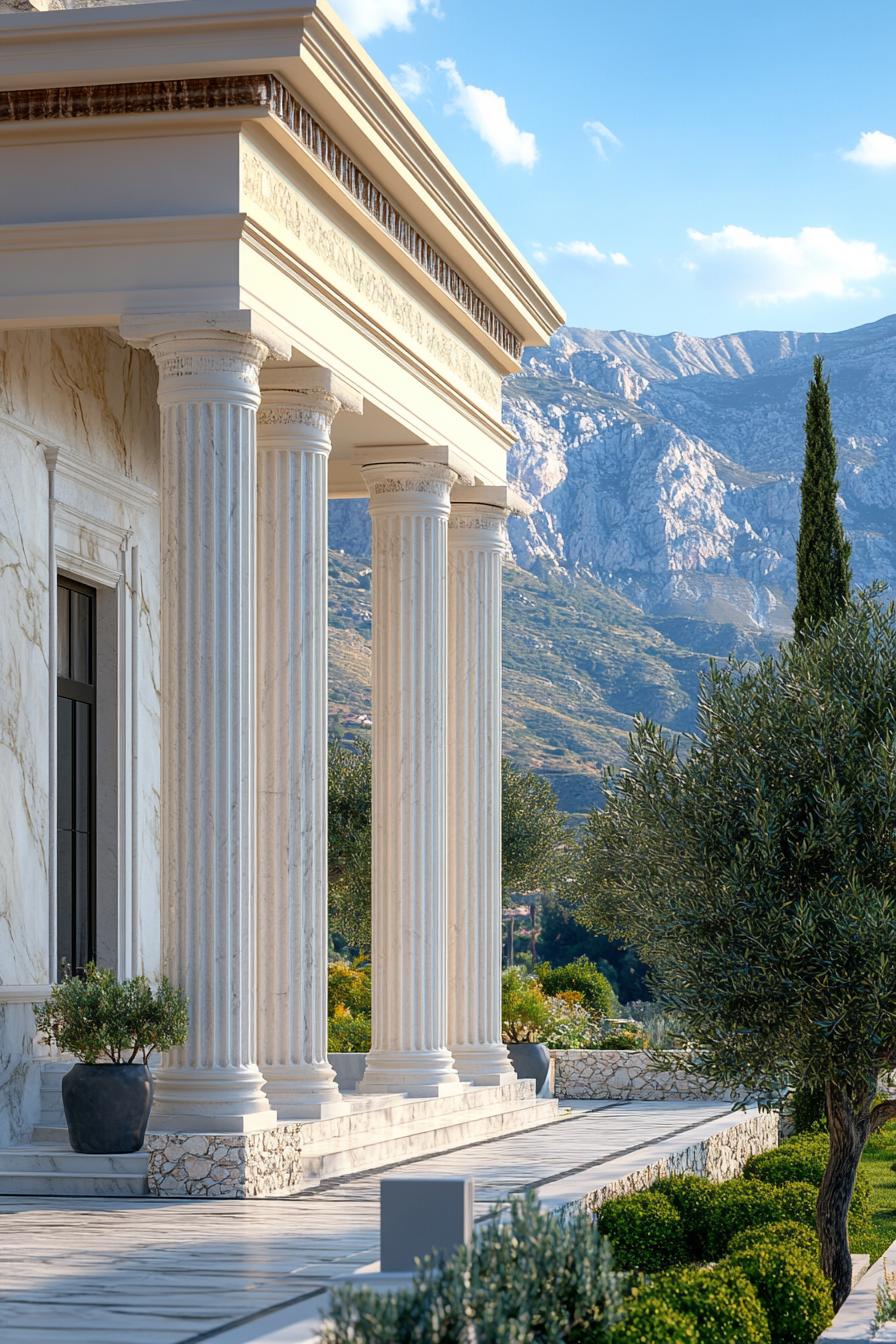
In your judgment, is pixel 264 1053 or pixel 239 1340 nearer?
pixel 239 1340

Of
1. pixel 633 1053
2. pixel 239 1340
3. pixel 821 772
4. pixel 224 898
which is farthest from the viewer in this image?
pixel 633 1053

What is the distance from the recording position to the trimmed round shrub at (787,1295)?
430 inches

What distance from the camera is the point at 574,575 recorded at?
349 ft

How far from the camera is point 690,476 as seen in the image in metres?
117

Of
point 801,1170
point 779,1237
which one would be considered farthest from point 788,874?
point 801,1170

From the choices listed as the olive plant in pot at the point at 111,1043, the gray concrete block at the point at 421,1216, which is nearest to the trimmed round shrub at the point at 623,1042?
the olive plant in pot at the point at 111,1043

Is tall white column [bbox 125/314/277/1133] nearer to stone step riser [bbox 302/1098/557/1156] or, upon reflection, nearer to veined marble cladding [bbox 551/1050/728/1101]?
stone step riser [bbox 302/1098/557/1156]

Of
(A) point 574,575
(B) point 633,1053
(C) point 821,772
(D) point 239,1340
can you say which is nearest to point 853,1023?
(C) point 821,772

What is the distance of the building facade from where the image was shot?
45.5ft

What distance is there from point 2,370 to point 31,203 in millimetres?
2289

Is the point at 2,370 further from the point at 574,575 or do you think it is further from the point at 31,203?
the point at 574,575

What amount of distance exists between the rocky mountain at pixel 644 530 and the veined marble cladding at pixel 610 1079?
42744 millimetres

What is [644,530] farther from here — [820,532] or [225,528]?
[225,528]

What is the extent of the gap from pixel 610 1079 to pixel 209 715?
16.0m
